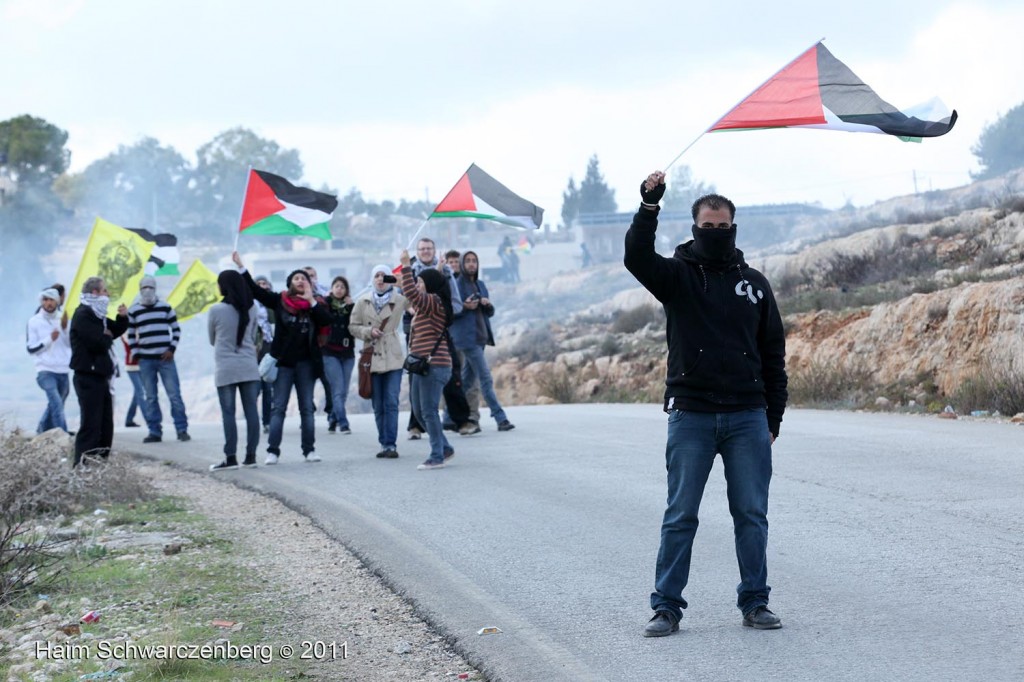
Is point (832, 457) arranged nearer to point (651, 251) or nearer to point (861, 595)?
point (861, 595)

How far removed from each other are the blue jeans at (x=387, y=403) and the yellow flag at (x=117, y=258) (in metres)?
5.87

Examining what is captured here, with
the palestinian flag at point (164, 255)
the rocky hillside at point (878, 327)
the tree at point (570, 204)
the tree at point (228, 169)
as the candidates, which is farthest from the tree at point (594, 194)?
the palestinian flag at point (164, 255)

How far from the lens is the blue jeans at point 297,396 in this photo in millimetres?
13727

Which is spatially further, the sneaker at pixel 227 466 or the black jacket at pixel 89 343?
the sneaker at pixel 227 466

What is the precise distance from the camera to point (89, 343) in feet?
39.4

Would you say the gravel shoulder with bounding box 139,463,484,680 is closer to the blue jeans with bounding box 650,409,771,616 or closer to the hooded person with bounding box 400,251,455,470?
the blue jeans with bounding box 650,409,771,616

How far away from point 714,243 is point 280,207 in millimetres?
12100

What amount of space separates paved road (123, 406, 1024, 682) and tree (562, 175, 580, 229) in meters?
113

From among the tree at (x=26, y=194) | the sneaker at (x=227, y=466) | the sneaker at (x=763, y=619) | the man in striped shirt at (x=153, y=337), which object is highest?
the tree at (x=26, y=194)

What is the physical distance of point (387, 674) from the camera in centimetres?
582

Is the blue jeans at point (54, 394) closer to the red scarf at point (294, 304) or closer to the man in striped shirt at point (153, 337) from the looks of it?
the man in striped shirt at point (153, 337)

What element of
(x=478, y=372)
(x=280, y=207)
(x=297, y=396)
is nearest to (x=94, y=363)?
(x=297, y=396)

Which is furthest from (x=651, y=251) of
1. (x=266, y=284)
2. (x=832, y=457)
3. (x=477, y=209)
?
(x=266, y=284)

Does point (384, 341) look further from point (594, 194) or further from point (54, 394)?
point (594, 194)
